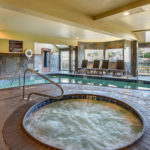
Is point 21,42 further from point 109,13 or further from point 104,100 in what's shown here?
point 104,100

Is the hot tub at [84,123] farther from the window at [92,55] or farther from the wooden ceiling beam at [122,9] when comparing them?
the window at [92,55]

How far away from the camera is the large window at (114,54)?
27.8 feet

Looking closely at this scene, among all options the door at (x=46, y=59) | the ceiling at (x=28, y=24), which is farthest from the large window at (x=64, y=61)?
the ceiling at (x=28, y=24)

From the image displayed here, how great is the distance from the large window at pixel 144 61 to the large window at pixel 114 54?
130 centimetres

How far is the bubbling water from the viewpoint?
6.48 ft

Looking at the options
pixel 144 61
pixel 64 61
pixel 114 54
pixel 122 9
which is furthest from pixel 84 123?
pixel 64 61

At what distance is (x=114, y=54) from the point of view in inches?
345

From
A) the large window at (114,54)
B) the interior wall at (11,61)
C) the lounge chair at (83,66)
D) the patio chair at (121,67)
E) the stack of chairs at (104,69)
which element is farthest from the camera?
the lounge chair at (83,66)

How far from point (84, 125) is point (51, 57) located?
8432 mm

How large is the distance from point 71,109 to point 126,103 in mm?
1368

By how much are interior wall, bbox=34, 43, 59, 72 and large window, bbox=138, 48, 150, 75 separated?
6540 millimetres

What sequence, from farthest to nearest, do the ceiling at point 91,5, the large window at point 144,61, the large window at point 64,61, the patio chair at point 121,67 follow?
the large window at point 64,61
the large window at point 144,61
the patio chair at point 121,67
the ceiling at point 91,5

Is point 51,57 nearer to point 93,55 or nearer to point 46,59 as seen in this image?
point 46,59

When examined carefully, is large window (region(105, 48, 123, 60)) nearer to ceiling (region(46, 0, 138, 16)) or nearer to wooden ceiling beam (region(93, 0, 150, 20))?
wooden ceiling beam (region(93, 0, 150, 20))
